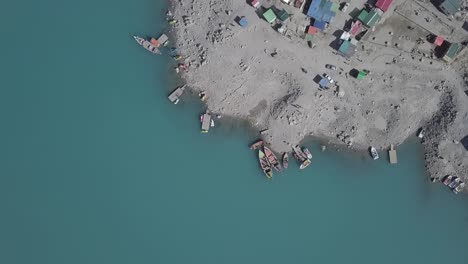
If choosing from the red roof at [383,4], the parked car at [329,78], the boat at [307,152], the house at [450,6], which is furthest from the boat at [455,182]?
the red roof at [383,4]

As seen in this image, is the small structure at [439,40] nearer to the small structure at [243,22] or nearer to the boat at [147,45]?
the small structure at [243,22]

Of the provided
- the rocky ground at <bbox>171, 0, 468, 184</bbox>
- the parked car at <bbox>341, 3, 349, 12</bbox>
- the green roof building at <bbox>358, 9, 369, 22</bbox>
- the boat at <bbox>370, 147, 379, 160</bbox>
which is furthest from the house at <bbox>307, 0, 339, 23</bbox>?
the boat at <bbox>370, 147, 379, 160</bbox>

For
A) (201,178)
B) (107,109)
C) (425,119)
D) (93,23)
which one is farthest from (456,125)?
(93,23)

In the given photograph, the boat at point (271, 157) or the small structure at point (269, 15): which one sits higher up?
the small structure at point (269, 15)

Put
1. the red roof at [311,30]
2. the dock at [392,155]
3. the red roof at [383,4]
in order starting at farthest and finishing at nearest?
the dock at [392,155], the red roof at [311,30], the red roof at [383,4]

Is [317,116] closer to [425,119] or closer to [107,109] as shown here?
[425,119]

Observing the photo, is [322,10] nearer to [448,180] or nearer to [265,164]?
[265,164]

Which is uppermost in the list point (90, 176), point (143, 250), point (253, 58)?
point (253, 58)
